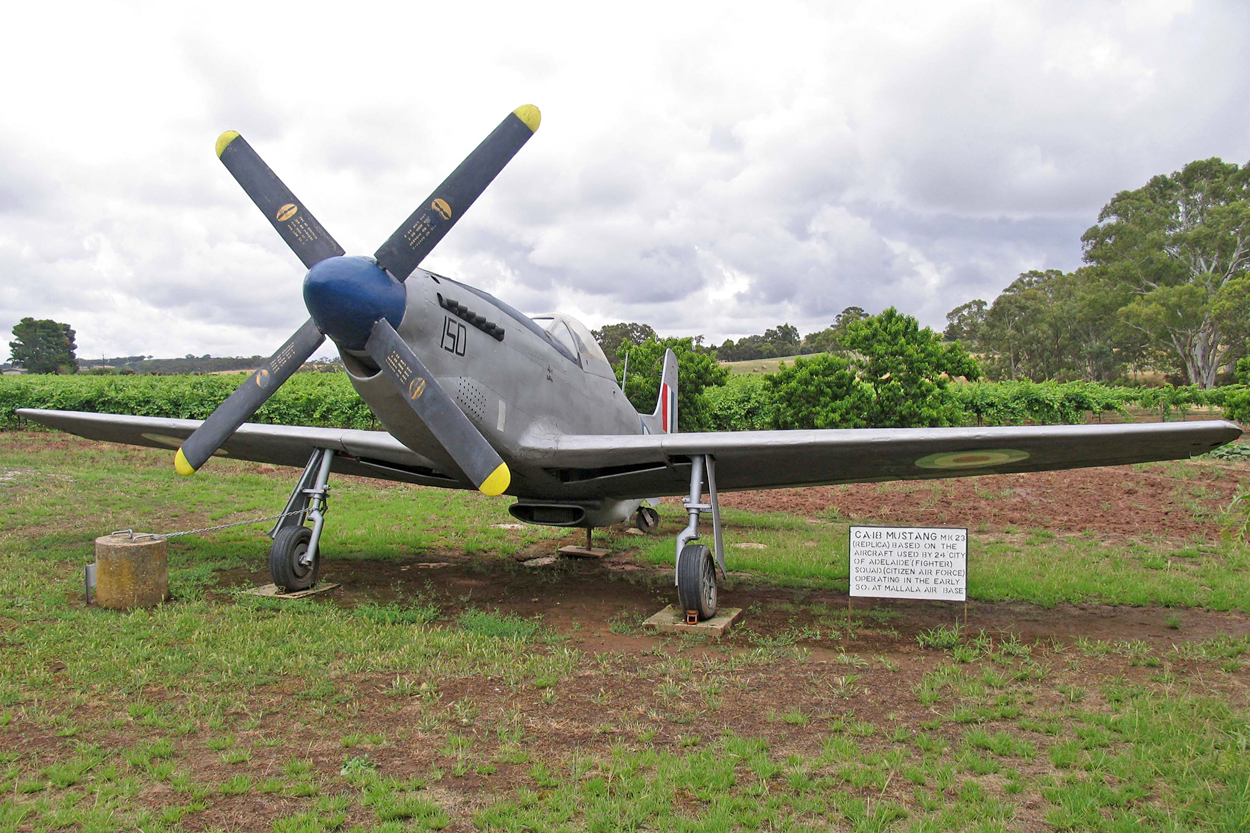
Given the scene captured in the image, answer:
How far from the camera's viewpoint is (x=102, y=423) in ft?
29.7

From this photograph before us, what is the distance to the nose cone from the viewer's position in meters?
5.68

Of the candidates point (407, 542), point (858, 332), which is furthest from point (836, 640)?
point (858, 332)

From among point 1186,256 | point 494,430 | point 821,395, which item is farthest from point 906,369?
point 1186,256

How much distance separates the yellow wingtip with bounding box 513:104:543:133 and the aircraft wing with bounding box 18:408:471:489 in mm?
3340

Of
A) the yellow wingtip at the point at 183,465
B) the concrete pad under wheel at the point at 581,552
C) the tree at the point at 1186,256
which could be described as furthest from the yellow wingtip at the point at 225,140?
the tree at the point at 1186,256

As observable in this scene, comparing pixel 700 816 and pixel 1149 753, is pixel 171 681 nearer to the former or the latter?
pixel 700 816

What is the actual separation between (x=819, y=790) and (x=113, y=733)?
3.87m

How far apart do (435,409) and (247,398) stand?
193cm

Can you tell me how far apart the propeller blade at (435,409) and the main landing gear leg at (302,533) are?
105 inches

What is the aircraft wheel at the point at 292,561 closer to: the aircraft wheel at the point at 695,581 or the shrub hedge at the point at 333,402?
the aircraft wheel at the point at 695,581

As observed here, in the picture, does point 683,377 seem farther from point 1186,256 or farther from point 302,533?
point 1186,256

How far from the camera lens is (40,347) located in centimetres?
5519

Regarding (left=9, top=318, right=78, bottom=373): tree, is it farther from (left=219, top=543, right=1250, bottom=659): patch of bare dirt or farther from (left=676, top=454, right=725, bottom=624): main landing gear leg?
(left=676, top=454, right=725, bottom=624): main landing gear leg

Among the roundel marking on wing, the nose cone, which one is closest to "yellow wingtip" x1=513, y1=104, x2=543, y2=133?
the nose cone
